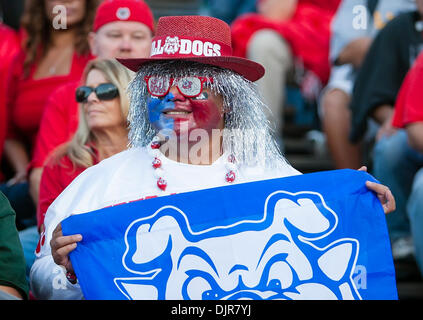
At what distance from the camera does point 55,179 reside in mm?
3742

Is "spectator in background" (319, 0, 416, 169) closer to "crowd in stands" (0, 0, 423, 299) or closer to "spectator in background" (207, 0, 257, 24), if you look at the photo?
"crowd in stands" (0, 0, 423, 299)

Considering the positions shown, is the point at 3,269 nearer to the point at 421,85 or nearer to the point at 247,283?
the point at 247,283

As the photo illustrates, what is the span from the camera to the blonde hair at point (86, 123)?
3760mm

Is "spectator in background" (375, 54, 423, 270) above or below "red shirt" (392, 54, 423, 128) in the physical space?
below

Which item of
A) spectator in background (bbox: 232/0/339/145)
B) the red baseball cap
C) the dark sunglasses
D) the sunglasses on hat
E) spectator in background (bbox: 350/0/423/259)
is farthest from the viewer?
spectator in background (bbox: 232/0/339/145)

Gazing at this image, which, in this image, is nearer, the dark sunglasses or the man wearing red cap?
the man wearing red cap

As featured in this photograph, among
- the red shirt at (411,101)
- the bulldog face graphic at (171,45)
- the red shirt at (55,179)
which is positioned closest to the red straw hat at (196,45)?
the bulldog face graphic at (171,45)

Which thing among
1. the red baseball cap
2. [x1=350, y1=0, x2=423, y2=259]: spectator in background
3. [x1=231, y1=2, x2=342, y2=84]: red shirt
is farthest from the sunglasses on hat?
[x1=231, y1=2, x2=342, y2=84]: red shirt

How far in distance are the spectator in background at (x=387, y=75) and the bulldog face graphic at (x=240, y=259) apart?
1944 mm

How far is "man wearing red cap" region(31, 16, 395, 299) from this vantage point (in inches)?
123

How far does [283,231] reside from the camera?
292 centimetres

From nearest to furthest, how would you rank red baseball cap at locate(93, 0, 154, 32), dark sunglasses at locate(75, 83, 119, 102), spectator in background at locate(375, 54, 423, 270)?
dark sunglasses at locate(75, 83, 119, 102)
spectator in background at locate(375, 54, 423, 270)
red baseball cap at locate(93, 0, 154, 32)

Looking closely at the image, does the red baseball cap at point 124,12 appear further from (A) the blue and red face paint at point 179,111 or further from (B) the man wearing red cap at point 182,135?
(A) the blue and red face paint at point 179,111
